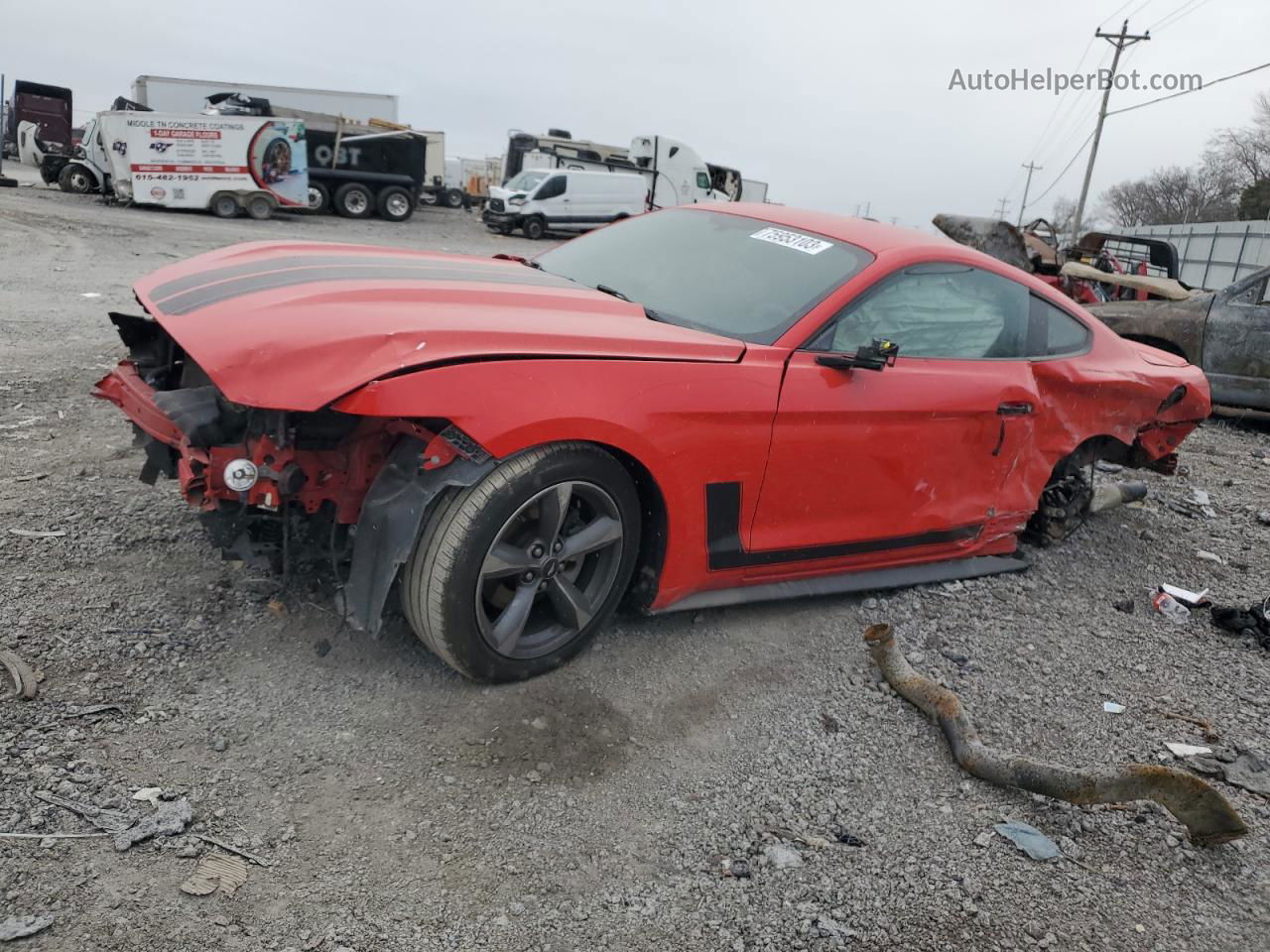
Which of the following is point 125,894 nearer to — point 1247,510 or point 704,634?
point 704,634

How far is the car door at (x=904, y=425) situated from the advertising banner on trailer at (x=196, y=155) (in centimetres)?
2065

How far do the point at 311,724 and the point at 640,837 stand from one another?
1.01m

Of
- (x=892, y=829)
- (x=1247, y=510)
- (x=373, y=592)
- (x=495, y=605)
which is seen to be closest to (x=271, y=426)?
(x=373, y=592)

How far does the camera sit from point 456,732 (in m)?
2.71

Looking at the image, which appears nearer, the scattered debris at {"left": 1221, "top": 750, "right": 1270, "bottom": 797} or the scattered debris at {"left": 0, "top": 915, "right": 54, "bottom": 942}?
the scattered debris at {"left": 0, "top": 915, "right": 54, "bottom": 942}

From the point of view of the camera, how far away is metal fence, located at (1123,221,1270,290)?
2598 cm

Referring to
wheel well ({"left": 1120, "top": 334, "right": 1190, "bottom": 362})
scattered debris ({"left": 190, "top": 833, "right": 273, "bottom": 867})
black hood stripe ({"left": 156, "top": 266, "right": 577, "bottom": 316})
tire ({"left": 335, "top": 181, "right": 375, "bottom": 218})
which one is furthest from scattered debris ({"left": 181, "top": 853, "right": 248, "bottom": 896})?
tire ({"left": 335, "top": 181, "right": 375, "bottom": 218})

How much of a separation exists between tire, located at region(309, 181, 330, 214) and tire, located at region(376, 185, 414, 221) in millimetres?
1385

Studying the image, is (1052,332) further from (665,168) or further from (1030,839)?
(665,168)

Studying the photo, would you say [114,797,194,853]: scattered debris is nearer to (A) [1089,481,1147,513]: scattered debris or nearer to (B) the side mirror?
(B) the side mirror

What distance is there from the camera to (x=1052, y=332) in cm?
418

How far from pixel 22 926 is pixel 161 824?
0.36m

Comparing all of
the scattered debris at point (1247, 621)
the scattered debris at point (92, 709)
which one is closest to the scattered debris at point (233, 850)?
the scattered debris at point (92, 709)

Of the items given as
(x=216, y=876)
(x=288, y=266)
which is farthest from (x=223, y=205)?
(x=216, y=876)
